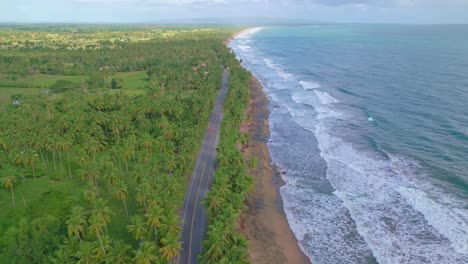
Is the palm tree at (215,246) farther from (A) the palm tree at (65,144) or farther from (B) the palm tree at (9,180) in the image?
(A) the palm tree at (65,144)

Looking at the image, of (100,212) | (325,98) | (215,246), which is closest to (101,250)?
(100,212)

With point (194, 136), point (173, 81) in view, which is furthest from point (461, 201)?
point (173, 81)

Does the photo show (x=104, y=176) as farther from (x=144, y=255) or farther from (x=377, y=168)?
(x=377, y=168)

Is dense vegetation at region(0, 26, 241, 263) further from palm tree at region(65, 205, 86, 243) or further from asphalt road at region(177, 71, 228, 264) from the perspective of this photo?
asphalt road at region(177, 71, 228, 264)

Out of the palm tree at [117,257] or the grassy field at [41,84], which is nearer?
the palm tree at [117,257]

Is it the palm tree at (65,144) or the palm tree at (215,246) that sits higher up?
the palm tree at (65,144)

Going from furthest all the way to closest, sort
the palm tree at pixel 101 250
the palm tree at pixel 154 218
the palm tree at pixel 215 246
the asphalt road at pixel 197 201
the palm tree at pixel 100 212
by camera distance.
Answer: the asphalt road at pixel 197 201 < the palm tree at pixel 100 212 < the palm tree at pixel 154 218 < the palm tree at pixel 101 250 < the palm tree at pixel 215 246

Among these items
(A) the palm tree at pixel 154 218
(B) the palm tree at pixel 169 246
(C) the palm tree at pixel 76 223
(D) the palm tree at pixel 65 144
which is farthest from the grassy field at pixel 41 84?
(B) the palm tree at pixel 169 246
